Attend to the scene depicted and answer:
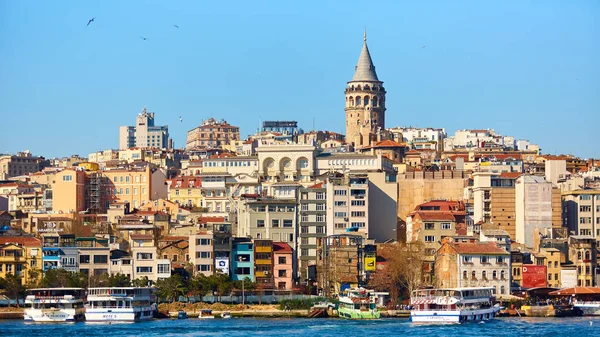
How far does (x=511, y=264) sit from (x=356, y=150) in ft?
143

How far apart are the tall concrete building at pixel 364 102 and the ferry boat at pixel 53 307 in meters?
60.4

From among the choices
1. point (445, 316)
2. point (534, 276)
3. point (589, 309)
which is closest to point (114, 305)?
point (445, 316)

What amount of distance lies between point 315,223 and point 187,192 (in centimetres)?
2099

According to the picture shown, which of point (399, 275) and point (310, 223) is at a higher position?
point (310, 223)

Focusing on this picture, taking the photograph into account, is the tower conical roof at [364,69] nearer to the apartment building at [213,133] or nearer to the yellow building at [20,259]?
the apartment building at [213,133]

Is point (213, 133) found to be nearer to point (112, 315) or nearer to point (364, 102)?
point (364, 102)

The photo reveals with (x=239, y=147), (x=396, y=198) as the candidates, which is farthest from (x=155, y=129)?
(x=396, y=198)

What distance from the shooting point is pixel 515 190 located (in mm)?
79000

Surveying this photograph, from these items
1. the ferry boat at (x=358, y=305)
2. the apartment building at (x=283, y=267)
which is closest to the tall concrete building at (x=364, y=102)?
the apartment building at (x=283, y=267)

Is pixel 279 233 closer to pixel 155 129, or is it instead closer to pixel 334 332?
pixel 334 332

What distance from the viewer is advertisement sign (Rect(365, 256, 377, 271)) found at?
68125 millimetres

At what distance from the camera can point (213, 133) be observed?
154 m

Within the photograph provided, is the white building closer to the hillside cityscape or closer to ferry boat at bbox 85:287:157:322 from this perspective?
the hillside cityscape

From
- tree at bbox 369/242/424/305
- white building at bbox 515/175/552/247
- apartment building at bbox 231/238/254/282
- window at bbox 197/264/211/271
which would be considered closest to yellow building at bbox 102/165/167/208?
apartment building at bbox 231/238/254/282
